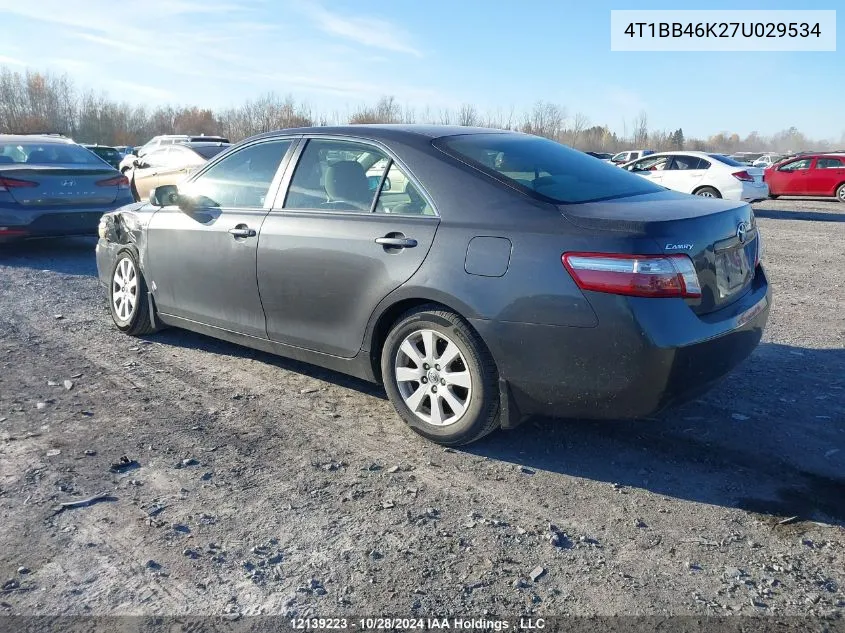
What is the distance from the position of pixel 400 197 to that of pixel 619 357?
1483 mm

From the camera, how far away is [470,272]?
3461 mm

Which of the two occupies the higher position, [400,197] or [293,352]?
[400,197]

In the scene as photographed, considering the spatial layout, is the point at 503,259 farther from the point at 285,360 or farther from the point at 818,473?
the point at 285,360

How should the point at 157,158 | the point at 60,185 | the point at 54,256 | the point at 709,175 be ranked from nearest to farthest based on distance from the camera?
1. the point at 60,185
2. the point at 54,256
3. the point at 157,158
4. the point at 709,175

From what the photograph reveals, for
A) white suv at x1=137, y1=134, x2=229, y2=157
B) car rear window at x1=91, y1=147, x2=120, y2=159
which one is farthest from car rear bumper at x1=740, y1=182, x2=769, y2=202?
car rear window at x1=91, y1=147, x2=120, y2=159

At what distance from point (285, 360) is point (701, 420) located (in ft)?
9.21

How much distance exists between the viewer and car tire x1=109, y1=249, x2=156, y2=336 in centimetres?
545

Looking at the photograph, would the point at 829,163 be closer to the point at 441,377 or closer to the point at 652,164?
the point at 652,164

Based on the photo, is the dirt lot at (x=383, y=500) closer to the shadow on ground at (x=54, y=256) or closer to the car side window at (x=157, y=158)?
the shadow on ground at (x=54, y=256)

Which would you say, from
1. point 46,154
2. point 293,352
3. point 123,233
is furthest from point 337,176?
point 46,154

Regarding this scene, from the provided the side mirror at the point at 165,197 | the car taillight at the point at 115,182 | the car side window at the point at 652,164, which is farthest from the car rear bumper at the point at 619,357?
the car side window at the point at 652,164

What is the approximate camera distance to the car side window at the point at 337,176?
13.3 ft

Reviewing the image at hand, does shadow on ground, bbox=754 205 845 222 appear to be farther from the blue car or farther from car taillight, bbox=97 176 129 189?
the blue car

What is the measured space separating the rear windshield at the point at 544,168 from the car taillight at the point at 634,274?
0.51 metres
